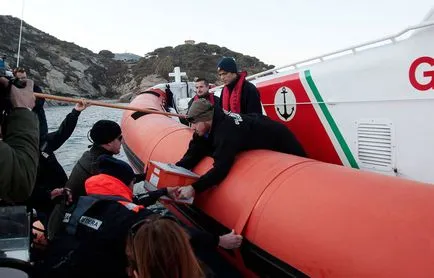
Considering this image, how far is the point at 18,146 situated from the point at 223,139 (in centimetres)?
155

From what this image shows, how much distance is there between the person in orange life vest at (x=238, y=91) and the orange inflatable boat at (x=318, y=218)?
1015 mm

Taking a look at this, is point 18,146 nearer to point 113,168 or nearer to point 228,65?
point 113,168

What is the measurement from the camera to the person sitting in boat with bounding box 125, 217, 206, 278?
1131 millimetres

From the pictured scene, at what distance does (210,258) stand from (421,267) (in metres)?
1.29

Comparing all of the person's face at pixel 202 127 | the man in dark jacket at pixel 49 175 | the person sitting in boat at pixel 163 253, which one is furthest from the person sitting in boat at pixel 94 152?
the person sitting in boat at pixel 163 253

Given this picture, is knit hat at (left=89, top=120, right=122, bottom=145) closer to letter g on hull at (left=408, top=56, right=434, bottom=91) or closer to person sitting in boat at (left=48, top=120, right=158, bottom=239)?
person sitting in boat at (left=48, top=120, right=158, bottom=239)

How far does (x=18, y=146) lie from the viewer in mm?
1233

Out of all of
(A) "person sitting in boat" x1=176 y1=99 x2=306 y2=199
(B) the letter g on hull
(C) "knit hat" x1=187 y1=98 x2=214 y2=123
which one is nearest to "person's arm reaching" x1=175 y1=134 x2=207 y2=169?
(A) "person sitting in boat" x1=176 y1=99 x2=306 y2=199

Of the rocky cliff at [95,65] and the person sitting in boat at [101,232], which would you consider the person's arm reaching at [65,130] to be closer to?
the person sitting in boat at [101,232]

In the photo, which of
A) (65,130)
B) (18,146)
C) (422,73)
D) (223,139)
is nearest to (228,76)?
(223,139)

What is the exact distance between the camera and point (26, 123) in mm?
1289

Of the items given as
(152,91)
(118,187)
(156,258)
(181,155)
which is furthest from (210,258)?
(152,91)

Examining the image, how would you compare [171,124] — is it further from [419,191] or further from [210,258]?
[419,191]

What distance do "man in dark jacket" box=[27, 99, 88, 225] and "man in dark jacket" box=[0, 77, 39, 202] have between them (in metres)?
1.49
